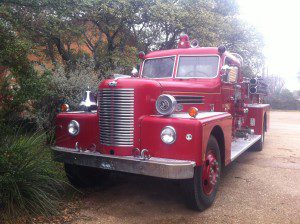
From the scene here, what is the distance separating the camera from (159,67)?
20.9ft

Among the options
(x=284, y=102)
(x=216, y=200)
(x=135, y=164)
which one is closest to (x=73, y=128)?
(x=135, y=164)

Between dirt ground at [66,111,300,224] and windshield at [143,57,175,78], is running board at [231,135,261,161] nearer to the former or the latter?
dirt ground at [66,111,300,224]

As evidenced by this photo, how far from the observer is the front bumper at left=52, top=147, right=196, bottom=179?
12.6ft

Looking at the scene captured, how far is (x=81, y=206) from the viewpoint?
465 centimetres

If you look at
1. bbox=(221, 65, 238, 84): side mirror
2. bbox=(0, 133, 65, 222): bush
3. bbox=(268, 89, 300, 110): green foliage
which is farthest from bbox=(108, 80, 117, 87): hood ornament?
bbox=(268, 89, 300, 110): green foliage

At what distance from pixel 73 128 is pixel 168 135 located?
1.59m

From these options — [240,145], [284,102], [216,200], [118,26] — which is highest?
[118,26]

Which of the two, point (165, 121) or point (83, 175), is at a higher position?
point (165, 121)

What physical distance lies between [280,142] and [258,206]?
6.22 metres

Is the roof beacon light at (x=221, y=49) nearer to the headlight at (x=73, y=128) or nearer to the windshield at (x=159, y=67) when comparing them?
the windshield at (x=159, y=67)

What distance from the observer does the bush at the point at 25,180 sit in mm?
3914

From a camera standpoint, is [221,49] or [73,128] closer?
[73,128]

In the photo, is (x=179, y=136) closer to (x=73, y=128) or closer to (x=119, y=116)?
(x=119, y=116)

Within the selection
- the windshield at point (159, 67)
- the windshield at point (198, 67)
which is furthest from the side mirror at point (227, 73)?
the windshield at point (159, 67)
